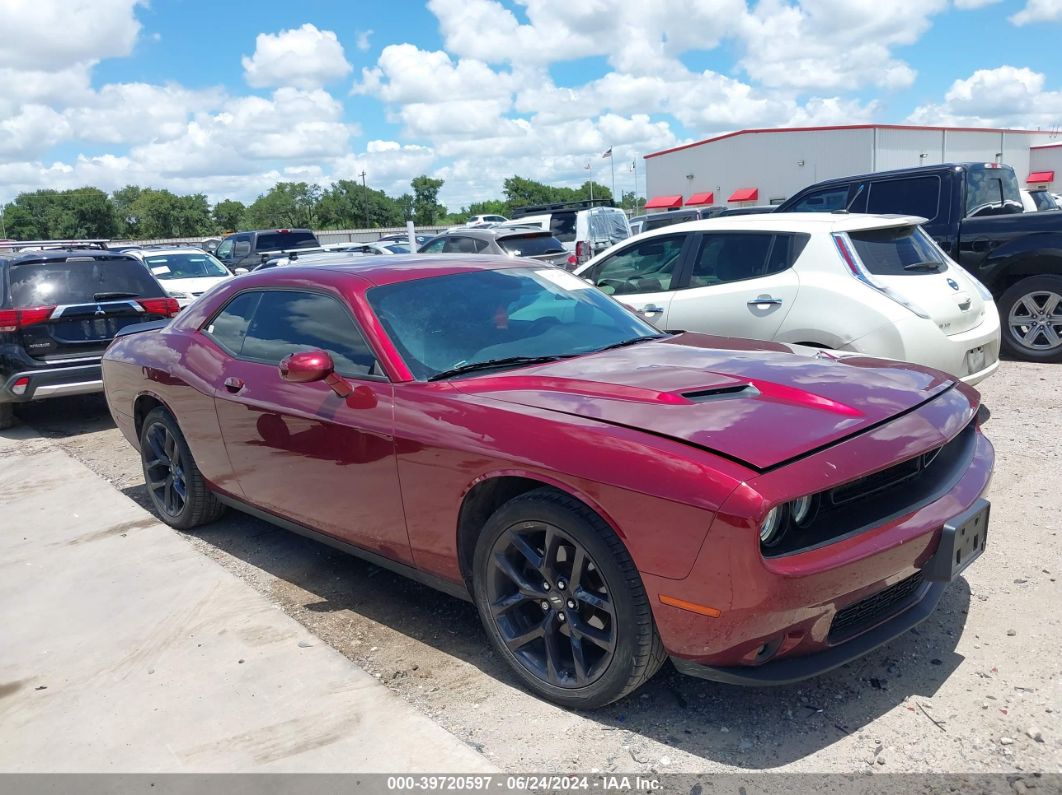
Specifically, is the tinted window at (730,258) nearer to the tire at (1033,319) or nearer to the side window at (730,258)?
the side window at (730,258)

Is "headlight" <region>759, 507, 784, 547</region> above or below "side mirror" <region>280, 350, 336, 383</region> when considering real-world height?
below

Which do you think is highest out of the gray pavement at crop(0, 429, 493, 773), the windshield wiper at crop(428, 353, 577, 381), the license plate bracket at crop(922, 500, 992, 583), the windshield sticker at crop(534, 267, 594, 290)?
the windshield sticker at crop(534, 267, 594, 290)

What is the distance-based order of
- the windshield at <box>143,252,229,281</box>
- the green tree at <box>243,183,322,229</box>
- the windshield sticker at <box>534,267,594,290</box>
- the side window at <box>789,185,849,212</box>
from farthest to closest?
the green tree at <box>243,183,322,229</box>, the windshield at <box>143,252,229,281</box>, the side window at <box>789,185,849,212</box>, the windshield sticker at <box>534,267,594,290</box>

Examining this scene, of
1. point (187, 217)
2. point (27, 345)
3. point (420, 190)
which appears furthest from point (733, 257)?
point (420, 190)

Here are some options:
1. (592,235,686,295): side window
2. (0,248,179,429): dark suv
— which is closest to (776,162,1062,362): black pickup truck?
(592,235,686,295): side window

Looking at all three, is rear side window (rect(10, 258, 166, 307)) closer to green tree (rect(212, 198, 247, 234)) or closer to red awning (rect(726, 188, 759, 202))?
red awning (rect(726, 188, 759, 202))

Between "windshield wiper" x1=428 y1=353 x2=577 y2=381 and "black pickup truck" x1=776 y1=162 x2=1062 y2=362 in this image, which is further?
"black pickup truck" x1=776 y1=162 x2=1062 y2=362

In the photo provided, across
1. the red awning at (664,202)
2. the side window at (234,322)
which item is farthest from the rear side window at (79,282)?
the red awning at (664,202)

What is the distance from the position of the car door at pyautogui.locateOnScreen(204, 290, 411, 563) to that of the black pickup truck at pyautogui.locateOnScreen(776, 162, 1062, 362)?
244 inches

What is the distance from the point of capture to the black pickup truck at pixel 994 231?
25.8 ft

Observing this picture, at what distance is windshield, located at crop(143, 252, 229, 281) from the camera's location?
47.5ft

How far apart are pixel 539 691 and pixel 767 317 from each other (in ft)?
11.9

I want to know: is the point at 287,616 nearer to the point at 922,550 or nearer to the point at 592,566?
the point at 592,566

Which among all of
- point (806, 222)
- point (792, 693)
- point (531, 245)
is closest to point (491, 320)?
point (792, 693)
